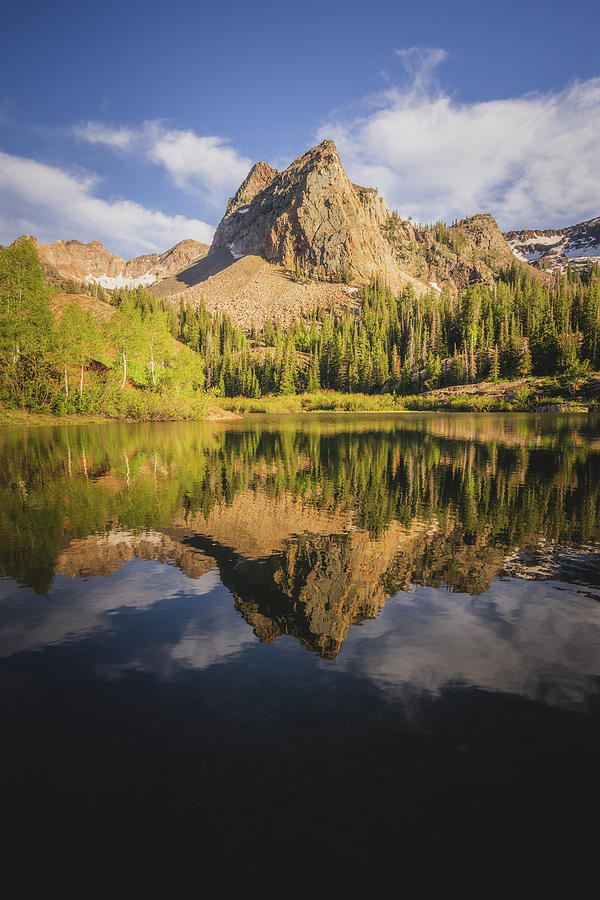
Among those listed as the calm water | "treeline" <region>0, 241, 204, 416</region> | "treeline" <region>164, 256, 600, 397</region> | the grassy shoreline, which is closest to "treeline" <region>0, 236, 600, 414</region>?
"treeline" <region>0, 241, 204, 416</region>

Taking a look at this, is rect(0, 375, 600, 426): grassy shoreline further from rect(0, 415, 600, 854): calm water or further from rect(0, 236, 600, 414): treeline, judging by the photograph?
rect(0, 415, 600, 854): calm water

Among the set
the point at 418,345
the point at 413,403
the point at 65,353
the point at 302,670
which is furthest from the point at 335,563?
the point at 418,345

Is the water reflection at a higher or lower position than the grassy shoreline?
lower

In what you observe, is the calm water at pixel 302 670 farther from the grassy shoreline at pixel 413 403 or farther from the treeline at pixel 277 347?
the grassy shoreline at pixel 413 403

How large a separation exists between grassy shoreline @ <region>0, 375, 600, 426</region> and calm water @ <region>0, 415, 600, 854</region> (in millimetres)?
47081

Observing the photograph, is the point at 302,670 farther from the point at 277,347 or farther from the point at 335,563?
the point at 277,347

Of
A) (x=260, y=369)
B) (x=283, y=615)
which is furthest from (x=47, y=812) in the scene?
(x=260, y=369)

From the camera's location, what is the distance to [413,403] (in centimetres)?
9931

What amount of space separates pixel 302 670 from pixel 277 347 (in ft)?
432

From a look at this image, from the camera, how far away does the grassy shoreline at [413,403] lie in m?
54.8

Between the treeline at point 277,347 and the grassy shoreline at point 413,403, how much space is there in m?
2.71

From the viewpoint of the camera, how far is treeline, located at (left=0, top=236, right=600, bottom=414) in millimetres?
50406

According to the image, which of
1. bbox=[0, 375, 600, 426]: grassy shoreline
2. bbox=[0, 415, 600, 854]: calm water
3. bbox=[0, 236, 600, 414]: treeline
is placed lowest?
bbox=[0, 415, 600, 854]: calm water

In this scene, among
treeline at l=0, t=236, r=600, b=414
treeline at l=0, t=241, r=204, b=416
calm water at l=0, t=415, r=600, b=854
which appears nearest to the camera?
calm water at l=0, t=415, r=600, b=854
